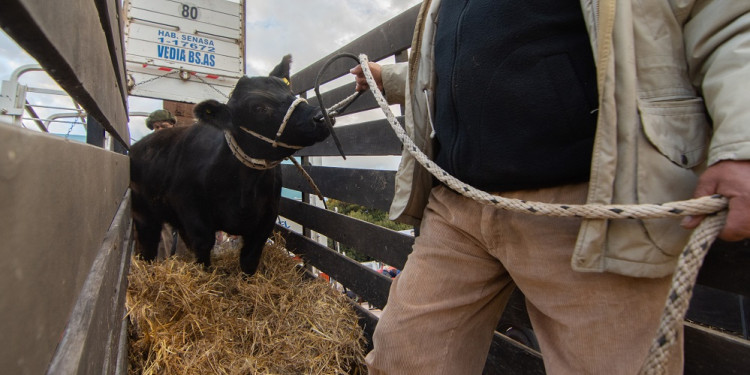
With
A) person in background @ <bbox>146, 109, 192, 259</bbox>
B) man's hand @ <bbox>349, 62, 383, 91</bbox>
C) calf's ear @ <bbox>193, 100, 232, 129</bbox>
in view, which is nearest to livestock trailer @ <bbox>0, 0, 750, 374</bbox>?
man's hand @ <bbox>349, 62, 383, 91</bbox>

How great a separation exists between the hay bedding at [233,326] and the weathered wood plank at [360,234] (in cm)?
44

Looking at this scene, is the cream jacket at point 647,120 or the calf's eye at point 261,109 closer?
the cream jacket at point 647,120

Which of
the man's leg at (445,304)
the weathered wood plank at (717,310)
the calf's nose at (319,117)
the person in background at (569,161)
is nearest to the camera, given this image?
the person in background at (569,161)

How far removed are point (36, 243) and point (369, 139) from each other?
2.36 meters

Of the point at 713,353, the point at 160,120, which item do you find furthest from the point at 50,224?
the point at 160,120

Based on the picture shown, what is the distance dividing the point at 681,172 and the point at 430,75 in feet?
2.67

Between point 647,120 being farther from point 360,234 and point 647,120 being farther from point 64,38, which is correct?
point 360,234

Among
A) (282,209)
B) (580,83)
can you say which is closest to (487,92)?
(580,83)

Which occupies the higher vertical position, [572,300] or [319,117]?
[319,117]

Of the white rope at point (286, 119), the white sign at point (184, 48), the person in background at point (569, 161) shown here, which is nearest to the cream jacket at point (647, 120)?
the person in background at point (569, 161)

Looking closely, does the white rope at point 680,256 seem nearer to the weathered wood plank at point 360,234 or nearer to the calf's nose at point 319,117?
the weathered wood plank at point 360,234

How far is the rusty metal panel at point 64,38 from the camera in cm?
57

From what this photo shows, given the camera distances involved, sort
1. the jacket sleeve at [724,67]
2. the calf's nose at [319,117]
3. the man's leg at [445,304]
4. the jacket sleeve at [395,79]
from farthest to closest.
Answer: the calf's nose at [319,117], the jacket sleeve at [395,79], the man's leg at [445,304], the jacket sleeve at [724,67]

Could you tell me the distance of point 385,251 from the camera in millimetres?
2547
